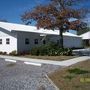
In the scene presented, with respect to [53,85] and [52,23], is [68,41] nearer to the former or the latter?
[52,23]

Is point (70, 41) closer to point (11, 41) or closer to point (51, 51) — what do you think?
point (11, 41)

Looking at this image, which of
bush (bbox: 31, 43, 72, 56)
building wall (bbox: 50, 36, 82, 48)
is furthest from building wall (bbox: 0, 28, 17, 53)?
building wall (bbox: 50, 36, 82, 48)

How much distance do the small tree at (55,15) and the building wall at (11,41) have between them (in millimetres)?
3220

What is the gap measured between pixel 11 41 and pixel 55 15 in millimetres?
6762

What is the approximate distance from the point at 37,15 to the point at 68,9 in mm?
3798

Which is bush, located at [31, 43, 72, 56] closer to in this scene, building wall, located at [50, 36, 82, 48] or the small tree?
the small tree

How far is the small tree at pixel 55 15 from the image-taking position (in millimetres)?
26922

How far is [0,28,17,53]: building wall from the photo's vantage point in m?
29.2

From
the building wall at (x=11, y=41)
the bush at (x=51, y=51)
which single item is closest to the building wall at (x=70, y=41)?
the bush at (x=51, y=51)

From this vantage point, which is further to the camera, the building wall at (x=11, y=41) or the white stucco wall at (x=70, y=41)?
the white stucco wall at (x=70, y=41)

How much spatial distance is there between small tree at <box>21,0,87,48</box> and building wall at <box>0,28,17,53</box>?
3.22 meters

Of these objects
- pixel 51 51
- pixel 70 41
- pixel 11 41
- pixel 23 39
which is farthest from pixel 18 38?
pixel 70 41

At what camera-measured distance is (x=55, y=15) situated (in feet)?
89.8

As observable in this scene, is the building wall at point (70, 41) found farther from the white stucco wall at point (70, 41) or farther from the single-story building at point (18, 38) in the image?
the single-story building at point (18, 38)
